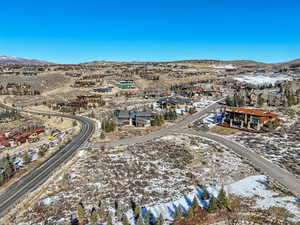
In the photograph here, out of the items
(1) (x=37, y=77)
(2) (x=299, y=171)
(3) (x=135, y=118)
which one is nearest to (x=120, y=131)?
(3) (x=135, y=118)

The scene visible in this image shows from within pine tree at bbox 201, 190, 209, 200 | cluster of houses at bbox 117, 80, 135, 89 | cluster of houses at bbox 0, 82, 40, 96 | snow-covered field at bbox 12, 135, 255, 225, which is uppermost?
cluster of houses at bbox 117, 80, 135, 89

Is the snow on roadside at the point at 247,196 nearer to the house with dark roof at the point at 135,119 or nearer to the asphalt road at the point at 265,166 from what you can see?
the asphalt road at the point at 265,166

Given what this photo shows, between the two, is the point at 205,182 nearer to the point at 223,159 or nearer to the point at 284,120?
the point at 223,159

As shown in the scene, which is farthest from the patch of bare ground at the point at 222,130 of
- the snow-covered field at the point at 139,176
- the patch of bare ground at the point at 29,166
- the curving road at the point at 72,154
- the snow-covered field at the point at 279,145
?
the patch of bare ground at the point at 29,166

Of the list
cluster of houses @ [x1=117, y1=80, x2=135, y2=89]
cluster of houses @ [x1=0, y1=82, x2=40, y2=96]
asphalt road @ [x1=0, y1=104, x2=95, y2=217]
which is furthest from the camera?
cluster of houses @ [x1=117, y1=80, x2=135, y2=89]

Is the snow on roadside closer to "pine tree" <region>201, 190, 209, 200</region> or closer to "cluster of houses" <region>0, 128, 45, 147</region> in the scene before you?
"pine tree" <region>201, 190, 209, 200</region>

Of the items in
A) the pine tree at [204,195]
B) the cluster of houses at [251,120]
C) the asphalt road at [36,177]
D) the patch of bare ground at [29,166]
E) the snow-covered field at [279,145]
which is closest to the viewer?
the pine tree at [204,195]

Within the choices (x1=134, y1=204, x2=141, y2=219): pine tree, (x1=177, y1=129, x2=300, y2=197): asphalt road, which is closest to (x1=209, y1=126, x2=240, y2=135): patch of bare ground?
(x1=177, y1=129, x2=300, y2=197): asphalt road
